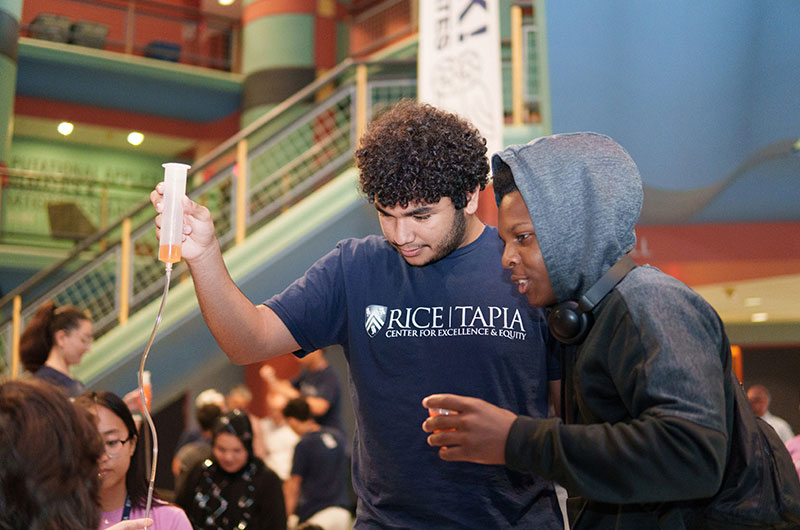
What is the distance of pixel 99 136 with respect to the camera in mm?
12633

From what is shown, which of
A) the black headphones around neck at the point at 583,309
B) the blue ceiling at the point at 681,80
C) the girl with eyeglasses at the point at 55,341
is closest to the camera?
the black headphones around neck at the point at 583,309

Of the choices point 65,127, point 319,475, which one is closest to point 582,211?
point 319,475

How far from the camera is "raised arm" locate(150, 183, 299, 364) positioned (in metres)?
1.67

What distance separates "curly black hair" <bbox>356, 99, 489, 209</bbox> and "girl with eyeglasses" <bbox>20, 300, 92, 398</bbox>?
2.92 meters

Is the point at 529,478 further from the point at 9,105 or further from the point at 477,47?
the point at 9,105

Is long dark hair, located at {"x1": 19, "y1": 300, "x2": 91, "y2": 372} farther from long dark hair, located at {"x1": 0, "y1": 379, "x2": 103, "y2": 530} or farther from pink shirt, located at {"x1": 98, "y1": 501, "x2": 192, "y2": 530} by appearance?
long dark hair, located at {"x1": 0, "y1": 379, "x2": 103, "y2": 530}

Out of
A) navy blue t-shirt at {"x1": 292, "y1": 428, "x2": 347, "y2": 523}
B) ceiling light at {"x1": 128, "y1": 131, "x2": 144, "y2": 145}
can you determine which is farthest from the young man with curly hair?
ceiling light at {"x1": 128, "y1": 131, "x2": 144, "y2": 145}

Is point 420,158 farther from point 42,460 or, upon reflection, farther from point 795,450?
point 795,450

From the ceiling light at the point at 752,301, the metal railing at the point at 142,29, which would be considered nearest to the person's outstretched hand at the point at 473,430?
the ceiling light at the point at 752,301

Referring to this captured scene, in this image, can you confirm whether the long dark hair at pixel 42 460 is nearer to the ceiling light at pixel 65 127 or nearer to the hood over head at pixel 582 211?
the hood over head at pixel 582 211

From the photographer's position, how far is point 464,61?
585 centimetres

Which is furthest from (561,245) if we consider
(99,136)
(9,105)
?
(99,136)

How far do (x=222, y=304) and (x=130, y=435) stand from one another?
4.10 ft

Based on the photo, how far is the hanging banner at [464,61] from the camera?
5750mm
